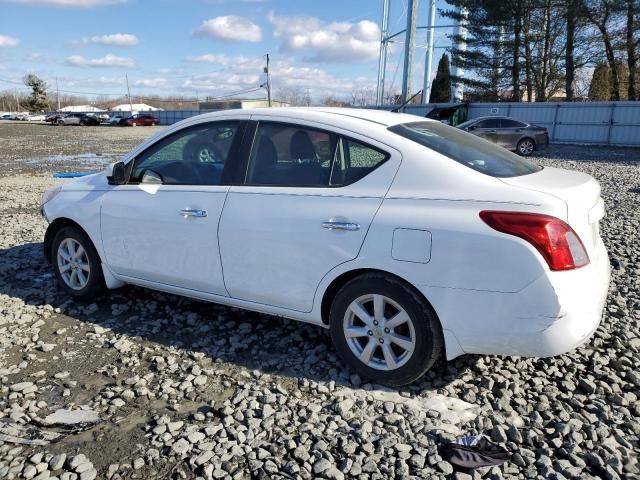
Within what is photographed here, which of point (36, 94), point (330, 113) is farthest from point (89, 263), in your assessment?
point (36, 94)

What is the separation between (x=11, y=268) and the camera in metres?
5.97

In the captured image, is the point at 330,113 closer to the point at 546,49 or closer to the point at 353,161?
the point at 353,161

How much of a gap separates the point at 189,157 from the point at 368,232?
1.83 metres

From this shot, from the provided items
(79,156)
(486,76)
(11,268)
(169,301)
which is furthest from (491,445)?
(486,76)

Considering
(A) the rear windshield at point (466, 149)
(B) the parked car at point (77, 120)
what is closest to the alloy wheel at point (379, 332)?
(A) the rear windshield at point (466, 149)

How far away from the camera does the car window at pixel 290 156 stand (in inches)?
143

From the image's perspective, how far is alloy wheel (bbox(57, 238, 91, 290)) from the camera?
488 centimetres

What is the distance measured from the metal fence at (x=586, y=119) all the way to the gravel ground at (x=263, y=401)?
24.1 meters

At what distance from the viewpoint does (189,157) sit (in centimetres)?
435

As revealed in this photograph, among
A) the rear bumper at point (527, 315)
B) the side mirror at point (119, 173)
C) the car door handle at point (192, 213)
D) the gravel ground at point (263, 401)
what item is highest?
the side mirror at point (119, 173)

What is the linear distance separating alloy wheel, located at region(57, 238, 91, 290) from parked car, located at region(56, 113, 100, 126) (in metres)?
61.8

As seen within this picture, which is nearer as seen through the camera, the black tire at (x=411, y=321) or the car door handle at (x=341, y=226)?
→ the black tire at (x=411, y=321)

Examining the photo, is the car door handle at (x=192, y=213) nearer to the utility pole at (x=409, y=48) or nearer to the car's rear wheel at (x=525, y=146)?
the car's rear wheel at (x=525, y=146)

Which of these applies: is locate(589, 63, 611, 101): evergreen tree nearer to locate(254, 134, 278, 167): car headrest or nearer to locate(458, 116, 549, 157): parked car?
locate(458, 116, 549, 157): parked car
